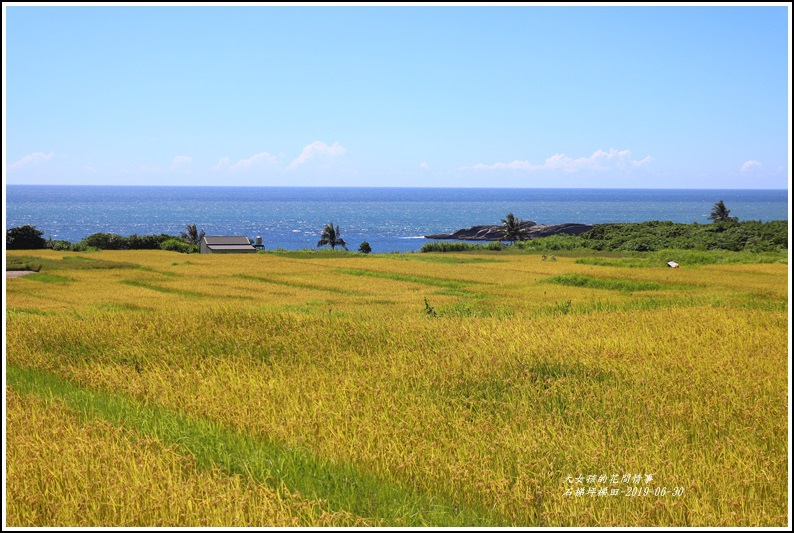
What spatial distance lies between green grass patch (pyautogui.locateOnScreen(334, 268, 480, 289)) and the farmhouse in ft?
52.1

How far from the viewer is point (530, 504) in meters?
5.13

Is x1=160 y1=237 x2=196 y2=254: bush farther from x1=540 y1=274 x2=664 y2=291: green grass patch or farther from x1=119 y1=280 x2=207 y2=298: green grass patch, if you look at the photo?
x1=540 y1=274 x2=664 y2=291: green grass patch

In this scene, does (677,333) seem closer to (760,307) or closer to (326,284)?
(760,307)

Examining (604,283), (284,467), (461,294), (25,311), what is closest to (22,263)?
(25,311)

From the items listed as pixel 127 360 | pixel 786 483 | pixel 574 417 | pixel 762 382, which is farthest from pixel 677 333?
pixel 127 360

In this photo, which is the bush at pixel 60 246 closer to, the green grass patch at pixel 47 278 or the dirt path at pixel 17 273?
the dirt path at pixel 17 273

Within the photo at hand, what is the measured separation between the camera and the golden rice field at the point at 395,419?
4.95 meters

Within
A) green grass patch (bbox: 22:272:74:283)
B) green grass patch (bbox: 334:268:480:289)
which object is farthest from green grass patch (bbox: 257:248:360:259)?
green grass patch (bbox: 22:272:74:283)

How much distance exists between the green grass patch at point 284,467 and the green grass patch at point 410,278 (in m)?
17.8

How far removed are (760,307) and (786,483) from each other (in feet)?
41.8

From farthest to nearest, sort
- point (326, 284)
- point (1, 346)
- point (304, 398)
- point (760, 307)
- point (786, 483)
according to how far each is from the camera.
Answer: point (326, 284), point (760, 307), point (304, 398), point (1, 346), point (786, 483)

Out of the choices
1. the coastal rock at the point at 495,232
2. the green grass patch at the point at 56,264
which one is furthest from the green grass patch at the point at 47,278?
the coastal rock at the point at 495,232

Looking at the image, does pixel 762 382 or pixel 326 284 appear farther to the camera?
pixel 326 284

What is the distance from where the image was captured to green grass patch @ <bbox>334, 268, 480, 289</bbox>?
25828mm
